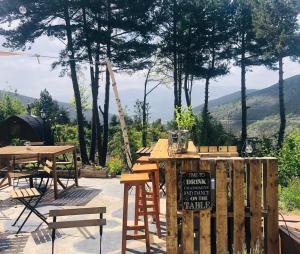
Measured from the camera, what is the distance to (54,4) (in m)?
17.0

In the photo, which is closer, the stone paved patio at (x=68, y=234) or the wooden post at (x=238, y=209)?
the wooden post at (x=238, y=209)

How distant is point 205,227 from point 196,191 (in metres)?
0.43

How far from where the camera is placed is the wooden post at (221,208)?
184 inches

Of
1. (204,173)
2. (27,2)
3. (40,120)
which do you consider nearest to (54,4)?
(27,2)

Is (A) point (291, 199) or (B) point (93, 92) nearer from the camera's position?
(A) point (291, 199)

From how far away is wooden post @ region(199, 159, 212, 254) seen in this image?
15.4 ft

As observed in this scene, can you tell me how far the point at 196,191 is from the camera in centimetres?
465

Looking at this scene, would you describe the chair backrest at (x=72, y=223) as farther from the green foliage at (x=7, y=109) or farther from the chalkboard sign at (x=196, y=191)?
the green foliage at (x=7, y=109)

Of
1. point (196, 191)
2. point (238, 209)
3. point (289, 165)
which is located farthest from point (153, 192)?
point (289, 165)

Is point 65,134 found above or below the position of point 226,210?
above

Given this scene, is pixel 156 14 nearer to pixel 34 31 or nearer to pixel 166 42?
pixel 166 42

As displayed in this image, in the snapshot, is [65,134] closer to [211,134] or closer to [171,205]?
[211,134]

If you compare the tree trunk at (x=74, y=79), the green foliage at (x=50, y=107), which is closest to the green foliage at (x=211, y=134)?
the tree trunk at (x=74, y=79)

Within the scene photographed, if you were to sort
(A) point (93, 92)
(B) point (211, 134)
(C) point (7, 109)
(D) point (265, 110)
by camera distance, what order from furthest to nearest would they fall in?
(D) point (265, 110) → (C) point (7, 109) → (B) point (211, 134) → (A) point (93, 92)
